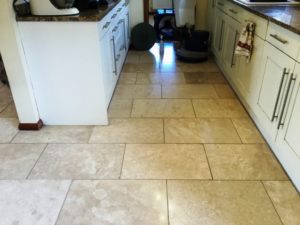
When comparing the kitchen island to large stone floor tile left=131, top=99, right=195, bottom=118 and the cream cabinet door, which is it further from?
large stone floor tile left=131, top=99, right=195, bottom=118

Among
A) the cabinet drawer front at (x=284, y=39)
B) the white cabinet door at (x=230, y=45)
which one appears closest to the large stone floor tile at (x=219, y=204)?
the cabinet drawer front at (x=284, y=39)

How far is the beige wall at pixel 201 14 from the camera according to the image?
4238 millimetres

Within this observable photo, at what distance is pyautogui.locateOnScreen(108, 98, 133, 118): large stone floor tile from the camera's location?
2.46m

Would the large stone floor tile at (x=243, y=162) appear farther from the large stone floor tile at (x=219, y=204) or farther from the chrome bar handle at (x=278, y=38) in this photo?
the chrome bar handle at (x=278, y=38)

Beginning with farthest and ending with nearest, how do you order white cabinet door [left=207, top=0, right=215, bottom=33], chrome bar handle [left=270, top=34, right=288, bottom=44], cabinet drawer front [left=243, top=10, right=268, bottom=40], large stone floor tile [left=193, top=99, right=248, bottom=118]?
1. white cabinet door [left=207, top=0, right=215, bottom=33]
2. large stone floor tile [left=193, top=99, right=248, bottom=118]
3. cabinet drawer front [left=243, top=10, right=268, bottom=40]
4. chrome bar handle [left=270, top=34, right=288, bottom=44]

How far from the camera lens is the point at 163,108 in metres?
2.57

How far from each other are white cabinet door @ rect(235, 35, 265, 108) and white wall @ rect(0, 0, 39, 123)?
182 centimetres

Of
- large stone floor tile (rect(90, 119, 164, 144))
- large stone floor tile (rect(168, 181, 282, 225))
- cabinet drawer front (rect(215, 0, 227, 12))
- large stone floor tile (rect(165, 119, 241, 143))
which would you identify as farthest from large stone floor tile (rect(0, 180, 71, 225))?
cabinet drawer front (rect(215, 0, 227, 12))

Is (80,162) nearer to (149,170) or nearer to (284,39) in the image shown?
(149,170)

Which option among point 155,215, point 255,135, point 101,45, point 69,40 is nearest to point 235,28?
point 255,135

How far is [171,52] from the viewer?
4.16 m

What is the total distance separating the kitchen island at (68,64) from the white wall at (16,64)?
0.16 feet

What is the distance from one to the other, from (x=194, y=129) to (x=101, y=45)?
1.02m

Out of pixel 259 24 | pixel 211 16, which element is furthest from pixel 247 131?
pixel 211 16
